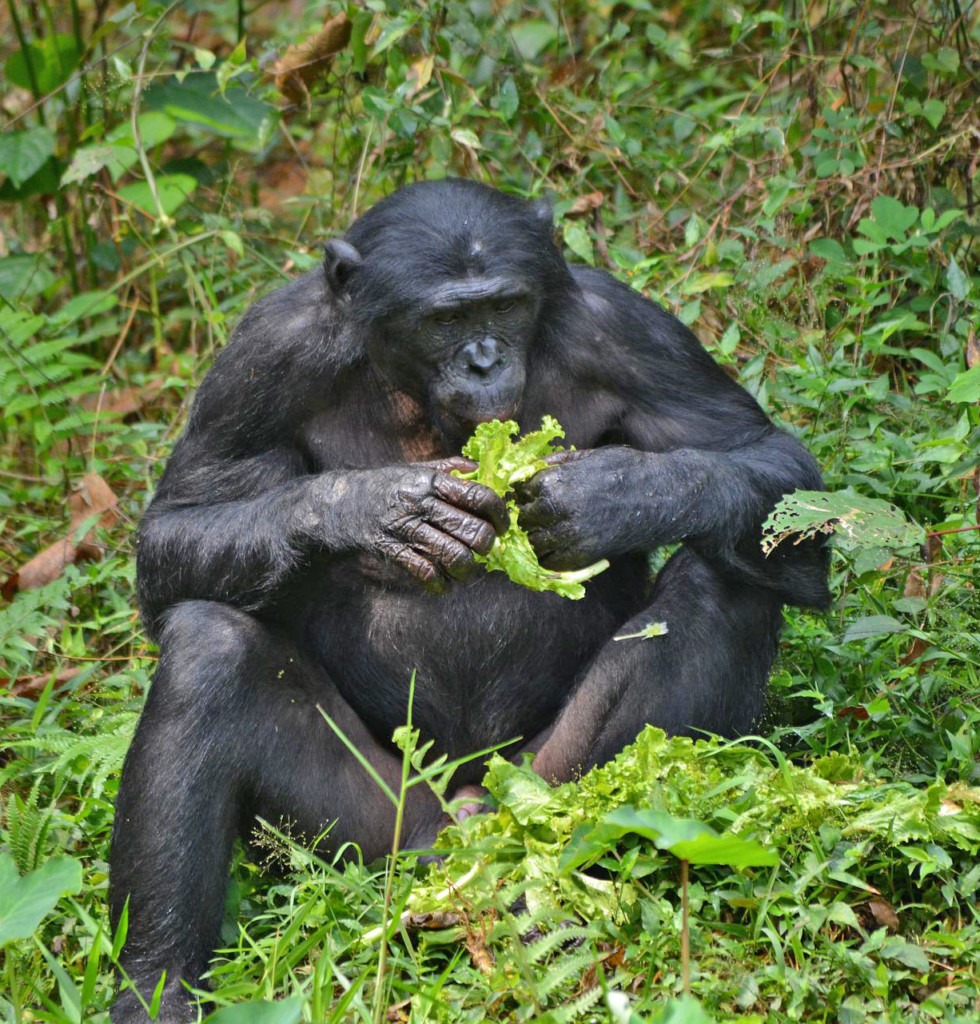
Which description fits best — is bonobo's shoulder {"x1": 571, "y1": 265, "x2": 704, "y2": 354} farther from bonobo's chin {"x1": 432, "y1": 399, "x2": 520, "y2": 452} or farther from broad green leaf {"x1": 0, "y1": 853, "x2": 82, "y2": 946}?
broad green leaf {"x1": 0, "y1": 853, "x2": 82, "y2": 946}

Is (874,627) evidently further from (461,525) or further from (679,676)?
(461,525)

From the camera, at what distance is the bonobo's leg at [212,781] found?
4.73 meters

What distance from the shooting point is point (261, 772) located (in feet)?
16.5

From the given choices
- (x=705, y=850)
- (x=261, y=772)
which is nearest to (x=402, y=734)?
(x=261, y=772)

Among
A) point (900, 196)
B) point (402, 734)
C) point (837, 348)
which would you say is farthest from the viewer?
point (900, 196)

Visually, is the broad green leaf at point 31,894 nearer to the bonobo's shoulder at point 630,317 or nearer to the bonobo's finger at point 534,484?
the bonobo's finger at point 534,484

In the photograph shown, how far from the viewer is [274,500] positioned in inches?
211

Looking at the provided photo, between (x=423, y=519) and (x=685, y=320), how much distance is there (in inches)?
114

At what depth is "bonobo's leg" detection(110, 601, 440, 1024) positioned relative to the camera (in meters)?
4.73

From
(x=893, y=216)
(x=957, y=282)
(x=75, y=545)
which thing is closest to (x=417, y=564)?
(x=75, y=545)

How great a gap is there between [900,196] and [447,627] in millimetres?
4066

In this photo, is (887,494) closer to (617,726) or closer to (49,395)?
(617,726)

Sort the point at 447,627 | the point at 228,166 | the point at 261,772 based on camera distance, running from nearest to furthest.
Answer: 1. the point at 261,772
2. the point at 447,627
3. the point at 228,166

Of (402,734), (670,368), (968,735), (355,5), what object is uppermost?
(355,5)
